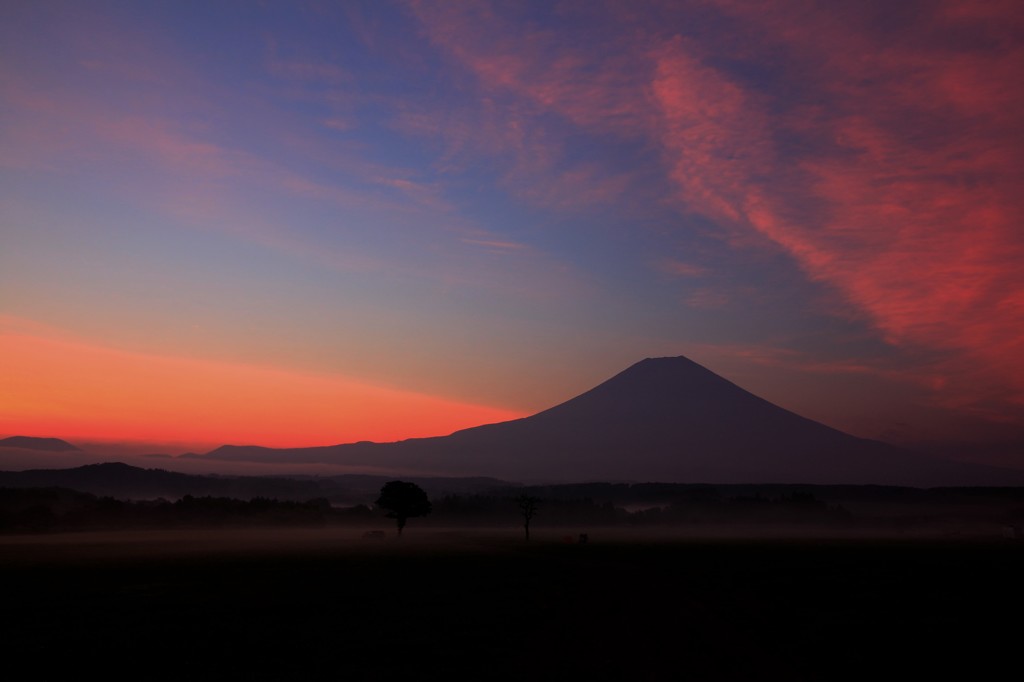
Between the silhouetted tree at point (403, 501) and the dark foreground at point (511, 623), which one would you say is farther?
the silhouetted tree at point (403, 501)

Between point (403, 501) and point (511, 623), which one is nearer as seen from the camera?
point (511, 623)

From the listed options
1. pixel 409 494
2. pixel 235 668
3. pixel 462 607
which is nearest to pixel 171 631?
pixel 235 668

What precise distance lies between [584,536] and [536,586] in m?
71.1

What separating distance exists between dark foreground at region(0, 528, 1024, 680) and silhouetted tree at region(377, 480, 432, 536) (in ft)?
244

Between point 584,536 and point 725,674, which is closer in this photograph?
point 725,674

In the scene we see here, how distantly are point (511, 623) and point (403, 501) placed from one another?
345 feet

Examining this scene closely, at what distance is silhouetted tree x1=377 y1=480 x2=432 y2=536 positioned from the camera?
13550cm

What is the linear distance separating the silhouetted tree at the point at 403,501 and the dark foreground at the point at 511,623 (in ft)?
244

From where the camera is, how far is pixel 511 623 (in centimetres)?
3372

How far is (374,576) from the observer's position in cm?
5569

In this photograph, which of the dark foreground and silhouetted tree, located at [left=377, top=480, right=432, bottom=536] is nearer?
the dark foreground

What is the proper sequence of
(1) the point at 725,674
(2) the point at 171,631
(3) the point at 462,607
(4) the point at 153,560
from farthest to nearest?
1. (4) the point at 153,560
2. (3) the point at 462,607
3. (2) the point at 171,631
4. (1) the point at 725,674

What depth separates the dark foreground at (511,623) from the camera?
2530 cm

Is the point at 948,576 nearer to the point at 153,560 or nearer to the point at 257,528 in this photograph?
the point at 153,560
